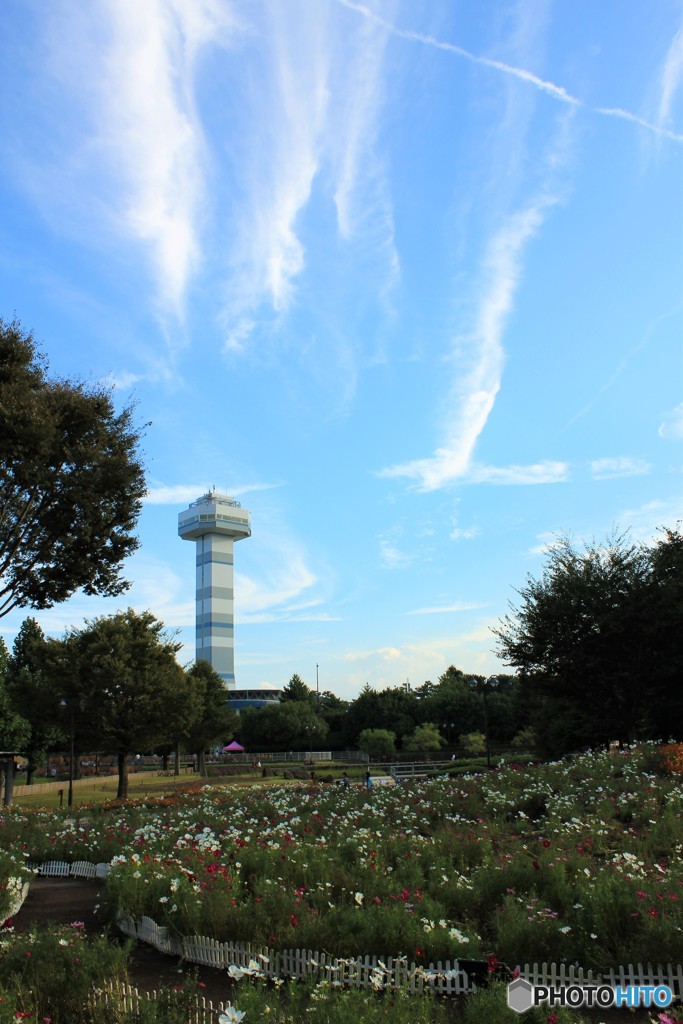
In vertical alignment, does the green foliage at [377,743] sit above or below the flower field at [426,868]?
below

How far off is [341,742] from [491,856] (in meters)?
73.1

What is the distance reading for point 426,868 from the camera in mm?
9586

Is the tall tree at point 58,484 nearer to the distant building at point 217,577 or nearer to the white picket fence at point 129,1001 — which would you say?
the white picket fence at point 129,1001

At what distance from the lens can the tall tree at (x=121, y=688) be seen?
101 feet

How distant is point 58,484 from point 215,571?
13727 centimetres

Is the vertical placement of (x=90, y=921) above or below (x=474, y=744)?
above

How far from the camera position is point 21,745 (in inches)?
1777

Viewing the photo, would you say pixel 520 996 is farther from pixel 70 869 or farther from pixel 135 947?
pixel 70 869

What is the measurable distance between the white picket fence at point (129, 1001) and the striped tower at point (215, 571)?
147m

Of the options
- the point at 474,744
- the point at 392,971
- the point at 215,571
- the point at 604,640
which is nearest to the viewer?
the point at 392,971

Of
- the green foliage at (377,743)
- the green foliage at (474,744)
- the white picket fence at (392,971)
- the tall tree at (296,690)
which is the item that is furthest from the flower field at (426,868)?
the tall tree at (296,690)

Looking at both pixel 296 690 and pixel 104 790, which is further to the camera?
pixel 296 690

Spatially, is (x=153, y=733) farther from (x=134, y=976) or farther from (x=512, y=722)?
(x=512, y=722)

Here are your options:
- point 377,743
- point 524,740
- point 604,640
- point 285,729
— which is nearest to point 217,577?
point 285,729
